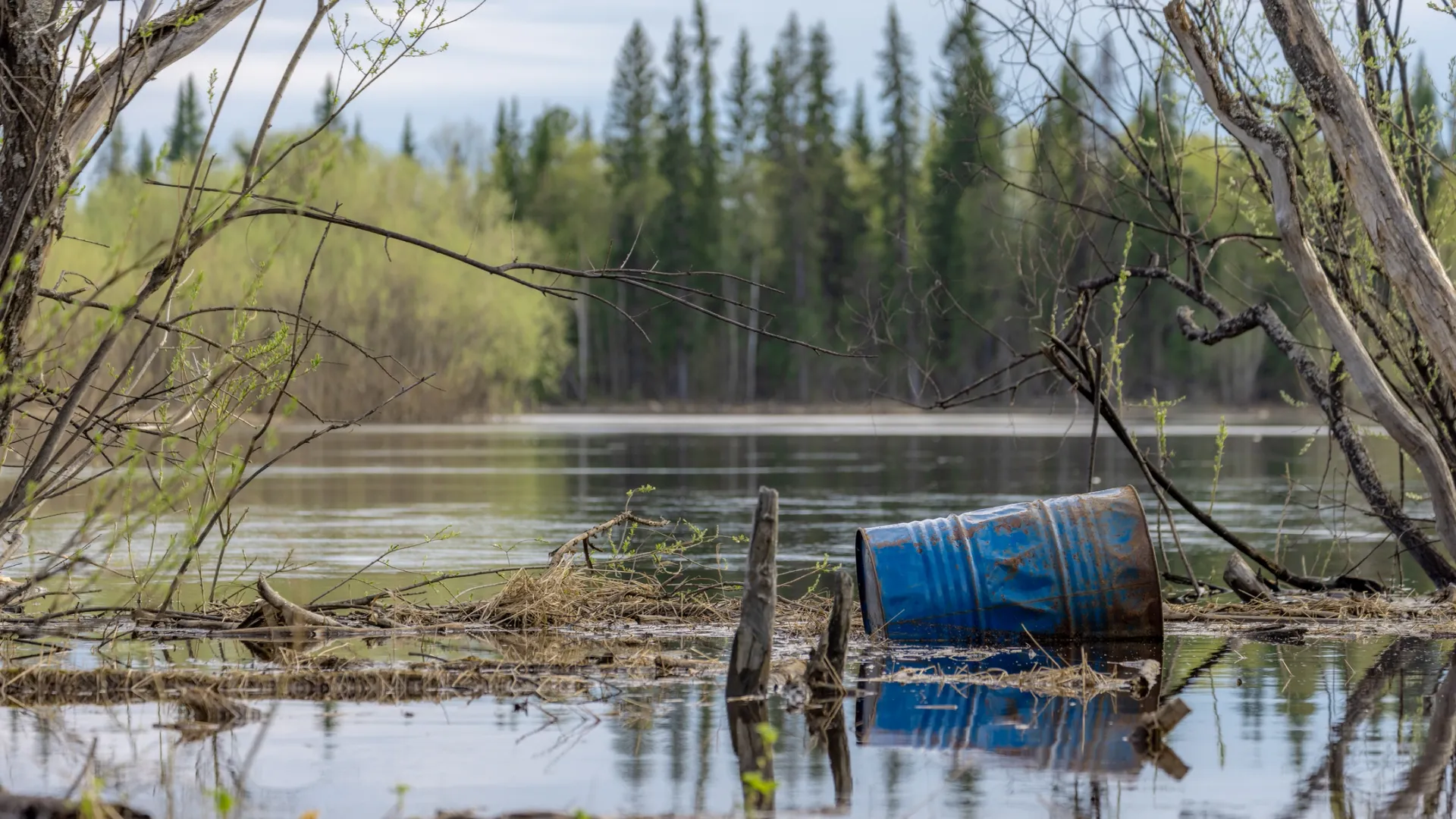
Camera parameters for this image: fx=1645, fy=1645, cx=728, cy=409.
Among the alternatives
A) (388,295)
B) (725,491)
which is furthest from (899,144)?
(725,491)

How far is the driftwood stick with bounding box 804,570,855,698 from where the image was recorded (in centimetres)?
687

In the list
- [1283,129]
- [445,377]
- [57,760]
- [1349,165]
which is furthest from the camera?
[445,377]

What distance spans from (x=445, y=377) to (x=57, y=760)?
4455 centimetres

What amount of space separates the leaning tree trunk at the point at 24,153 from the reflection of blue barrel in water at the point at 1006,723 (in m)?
3.68

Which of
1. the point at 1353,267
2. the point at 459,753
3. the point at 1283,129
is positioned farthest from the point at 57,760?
the point at 1283,129

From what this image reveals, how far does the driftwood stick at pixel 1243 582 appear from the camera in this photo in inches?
407

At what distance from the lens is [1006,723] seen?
21.4 feet

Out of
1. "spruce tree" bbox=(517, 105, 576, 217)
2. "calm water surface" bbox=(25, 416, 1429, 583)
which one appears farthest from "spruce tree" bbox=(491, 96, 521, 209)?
"calm water surface" bbox=(25, 416, 1429, 583)

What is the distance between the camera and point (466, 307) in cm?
5084

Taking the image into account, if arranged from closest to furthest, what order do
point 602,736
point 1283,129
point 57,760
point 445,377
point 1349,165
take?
point 57,760 < point 602,736 < point 1349,165 < point 1283,129 < point 445,377

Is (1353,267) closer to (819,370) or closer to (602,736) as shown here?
(602,736)

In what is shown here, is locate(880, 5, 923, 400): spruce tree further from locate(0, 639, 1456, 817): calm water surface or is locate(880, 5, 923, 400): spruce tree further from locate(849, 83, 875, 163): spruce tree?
locate(0, 639, 1456, 817): calm water surface

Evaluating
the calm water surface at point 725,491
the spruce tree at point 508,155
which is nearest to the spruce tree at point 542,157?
the spruce tree at point 508,155

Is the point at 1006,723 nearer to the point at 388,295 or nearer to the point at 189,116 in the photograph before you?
the point at 388,295
